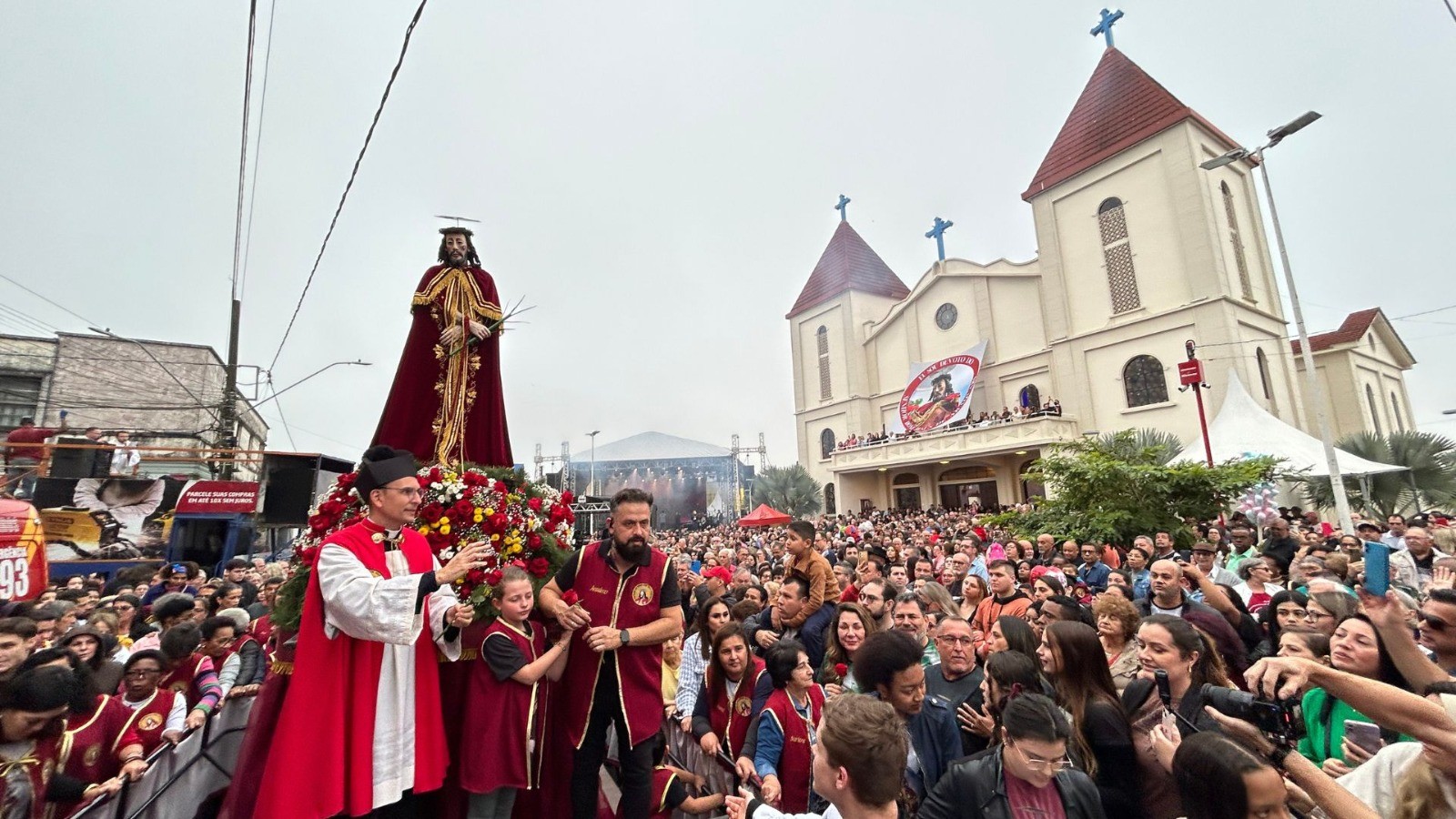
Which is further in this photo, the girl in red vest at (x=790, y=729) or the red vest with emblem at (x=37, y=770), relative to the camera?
the girl in red vest at (x=790, y=729)

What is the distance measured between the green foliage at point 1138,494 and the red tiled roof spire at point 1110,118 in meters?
18.9

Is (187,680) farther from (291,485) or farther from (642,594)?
(291,485)

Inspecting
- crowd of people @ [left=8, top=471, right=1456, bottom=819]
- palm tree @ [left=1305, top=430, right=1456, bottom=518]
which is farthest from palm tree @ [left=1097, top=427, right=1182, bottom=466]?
crowd of people @ [left=8, top=471, right=1456, bottom=819]

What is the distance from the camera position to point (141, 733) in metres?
3.66

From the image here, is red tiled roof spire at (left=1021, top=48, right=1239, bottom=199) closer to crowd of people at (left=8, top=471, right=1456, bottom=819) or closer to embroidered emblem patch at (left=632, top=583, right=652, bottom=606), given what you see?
crowd of people at (left=8, top=471, right=1456, bottom=819)

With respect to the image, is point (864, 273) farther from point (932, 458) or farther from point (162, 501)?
point (162, 501)

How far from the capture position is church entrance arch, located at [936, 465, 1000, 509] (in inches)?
1167

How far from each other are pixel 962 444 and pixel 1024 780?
27.1m

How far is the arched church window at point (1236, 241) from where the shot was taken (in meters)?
24.6

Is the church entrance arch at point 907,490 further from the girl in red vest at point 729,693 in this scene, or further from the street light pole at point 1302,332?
the girl in red vest at point 729,693

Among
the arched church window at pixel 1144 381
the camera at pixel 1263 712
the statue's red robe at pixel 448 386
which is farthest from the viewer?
the arched church window at pixel 1144 381

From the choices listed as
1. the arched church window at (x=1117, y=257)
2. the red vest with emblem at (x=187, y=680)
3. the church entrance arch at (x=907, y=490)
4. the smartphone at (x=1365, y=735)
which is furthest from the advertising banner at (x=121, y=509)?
the arched church window at (x=1117, y=257)

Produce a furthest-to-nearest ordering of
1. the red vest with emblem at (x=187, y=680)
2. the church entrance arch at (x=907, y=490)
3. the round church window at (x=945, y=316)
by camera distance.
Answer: the round church window at (x=945, y=316)
the church entrance arch at (x=907, y=490)
the red vest with emblem at (x=187, y=680)

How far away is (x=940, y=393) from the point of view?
98.2 ft
